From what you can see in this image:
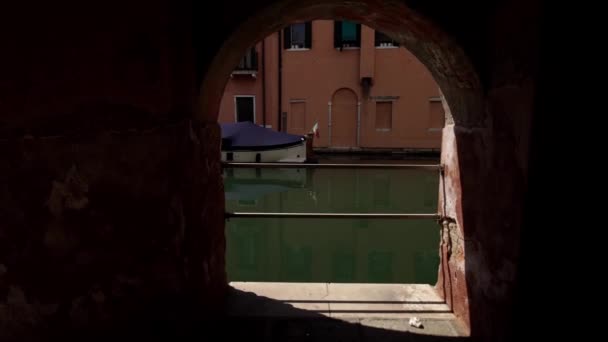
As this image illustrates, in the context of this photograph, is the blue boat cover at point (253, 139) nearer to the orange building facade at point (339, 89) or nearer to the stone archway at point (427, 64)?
the orange building facade at point (339, 89)

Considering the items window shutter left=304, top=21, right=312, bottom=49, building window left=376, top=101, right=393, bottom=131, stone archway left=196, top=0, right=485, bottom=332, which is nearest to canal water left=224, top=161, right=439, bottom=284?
stone archway left=196, top=0, right=485, bottom=332

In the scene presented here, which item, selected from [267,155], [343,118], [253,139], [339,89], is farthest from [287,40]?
[267,155]

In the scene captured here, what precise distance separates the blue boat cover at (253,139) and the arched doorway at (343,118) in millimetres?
3582

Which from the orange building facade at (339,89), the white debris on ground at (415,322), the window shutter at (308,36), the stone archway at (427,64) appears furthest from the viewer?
the window shutter at (308,36)

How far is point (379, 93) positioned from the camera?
15.9 m

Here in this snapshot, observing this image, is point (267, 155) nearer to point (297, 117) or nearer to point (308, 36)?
point (297, 117)

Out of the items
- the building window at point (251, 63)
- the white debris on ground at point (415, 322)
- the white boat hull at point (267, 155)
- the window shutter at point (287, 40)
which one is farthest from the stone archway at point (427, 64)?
the window shutter at point (287, 40)

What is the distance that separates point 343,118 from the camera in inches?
640

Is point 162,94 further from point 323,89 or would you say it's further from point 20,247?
point 323,89

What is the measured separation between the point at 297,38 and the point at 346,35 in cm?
205

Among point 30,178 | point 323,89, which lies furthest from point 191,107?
point 323,89

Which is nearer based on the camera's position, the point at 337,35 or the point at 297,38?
the point at 337,35

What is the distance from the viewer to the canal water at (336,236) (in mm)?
5797

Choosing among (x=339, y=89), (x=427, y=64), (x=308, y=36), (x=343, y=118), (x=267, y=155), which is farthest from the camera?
(x=343, y=118)
